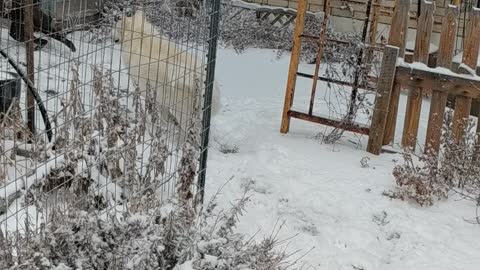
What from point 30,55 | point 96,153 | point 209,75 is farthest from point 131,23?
point 96,153

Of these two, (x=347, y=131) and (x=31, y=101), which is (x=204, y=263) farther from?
(x=347, y=131)

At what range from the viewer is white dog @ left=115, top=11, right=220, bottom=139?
17.0ft

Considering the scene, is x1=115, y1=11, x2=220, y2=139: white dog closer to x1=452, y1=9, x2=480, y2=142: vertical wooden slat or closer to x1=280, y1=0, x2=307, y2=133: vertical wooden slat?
x1=280, y1=0, x2=307, y2=133: vertical wooden slat

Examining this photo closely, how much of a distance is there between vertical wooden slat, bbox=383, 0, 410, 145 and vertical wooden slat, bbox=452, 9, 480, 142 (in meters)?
0.53

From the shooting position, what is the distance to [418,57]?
19.1 feet

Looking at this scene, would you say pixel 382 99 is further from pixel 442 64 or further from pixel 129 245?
pixel 129 245

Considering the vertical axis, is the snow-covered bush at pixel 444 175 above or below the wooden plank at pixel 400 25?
below

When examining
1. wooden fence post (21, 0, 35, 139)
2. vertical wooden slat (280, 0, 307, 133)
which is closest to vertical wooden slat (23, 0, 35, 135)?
wooden fence post (21, 0, 35, 139)

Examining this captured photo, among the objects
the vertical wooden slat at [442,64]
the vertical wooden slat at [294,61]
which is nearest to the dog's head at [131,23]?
the vertical wooden slat at [294,61]

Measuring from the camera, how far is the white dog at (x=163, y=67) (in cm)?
519

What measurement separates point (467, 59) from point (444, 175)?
1.03 metres

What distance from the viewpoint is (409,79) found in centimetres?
585

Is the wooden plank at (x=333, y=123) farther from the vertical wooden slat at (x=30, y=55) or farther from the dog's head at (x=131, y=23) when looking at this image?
the vertical wooden slat at (x=30, y=55)

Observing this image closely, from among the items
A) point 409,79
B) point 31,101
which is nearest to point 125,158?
point 31,101
